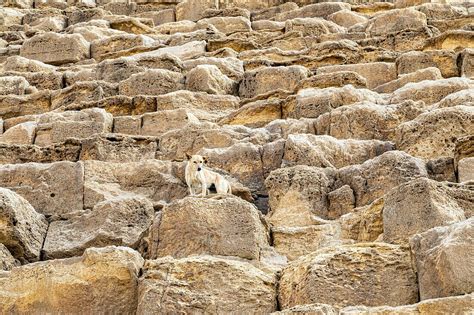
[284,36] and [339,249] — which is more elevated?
[339,249]

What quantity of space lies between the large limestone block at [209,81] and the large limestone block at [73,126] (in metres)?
1.77

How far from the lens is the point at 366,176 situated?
886cm

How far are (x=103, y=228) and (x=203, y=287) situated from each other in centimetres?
198

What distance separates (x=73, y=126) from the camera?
12125 mm

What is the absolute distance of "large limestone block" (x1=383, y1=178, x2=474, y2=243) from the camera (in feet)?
23.5

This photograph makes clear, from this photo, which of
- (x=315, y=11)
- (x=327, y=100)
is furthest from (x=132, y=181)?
(x=315, y=11)

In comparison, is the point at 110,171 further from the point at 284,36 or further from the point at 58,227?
the point at 284,36

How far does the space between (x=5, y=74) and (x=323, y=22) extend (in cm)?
601

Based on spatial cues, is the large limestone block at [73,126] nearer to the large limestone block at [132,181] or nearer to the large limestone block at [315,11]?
the large limestone block at [132,181]

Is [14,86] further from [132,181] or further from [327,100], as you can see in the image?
[132,181]

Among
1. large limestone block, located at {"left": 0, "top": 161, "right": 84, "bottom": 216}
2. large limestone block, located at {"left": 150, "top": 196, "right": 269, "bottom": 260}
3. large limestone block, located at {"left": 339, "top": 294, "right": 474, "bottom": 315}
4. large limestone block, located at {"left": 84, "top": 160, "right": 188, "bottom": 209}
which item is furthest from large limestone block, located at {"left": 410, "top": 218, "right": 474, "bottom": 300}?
large limestone block, located at {"left": 0, "top": 161, "right": 84, "bottom": 216}

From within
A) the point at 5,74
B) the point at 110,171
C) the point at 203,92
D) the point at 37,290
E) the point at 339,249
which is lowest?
the point at 5,74

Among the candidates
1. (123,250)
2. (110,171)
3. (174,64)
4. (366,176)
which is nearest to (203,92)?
(174,64)

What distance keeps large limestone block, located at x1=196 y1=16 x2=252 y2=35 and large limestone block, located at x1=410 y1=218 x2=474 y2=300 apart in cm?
1376
